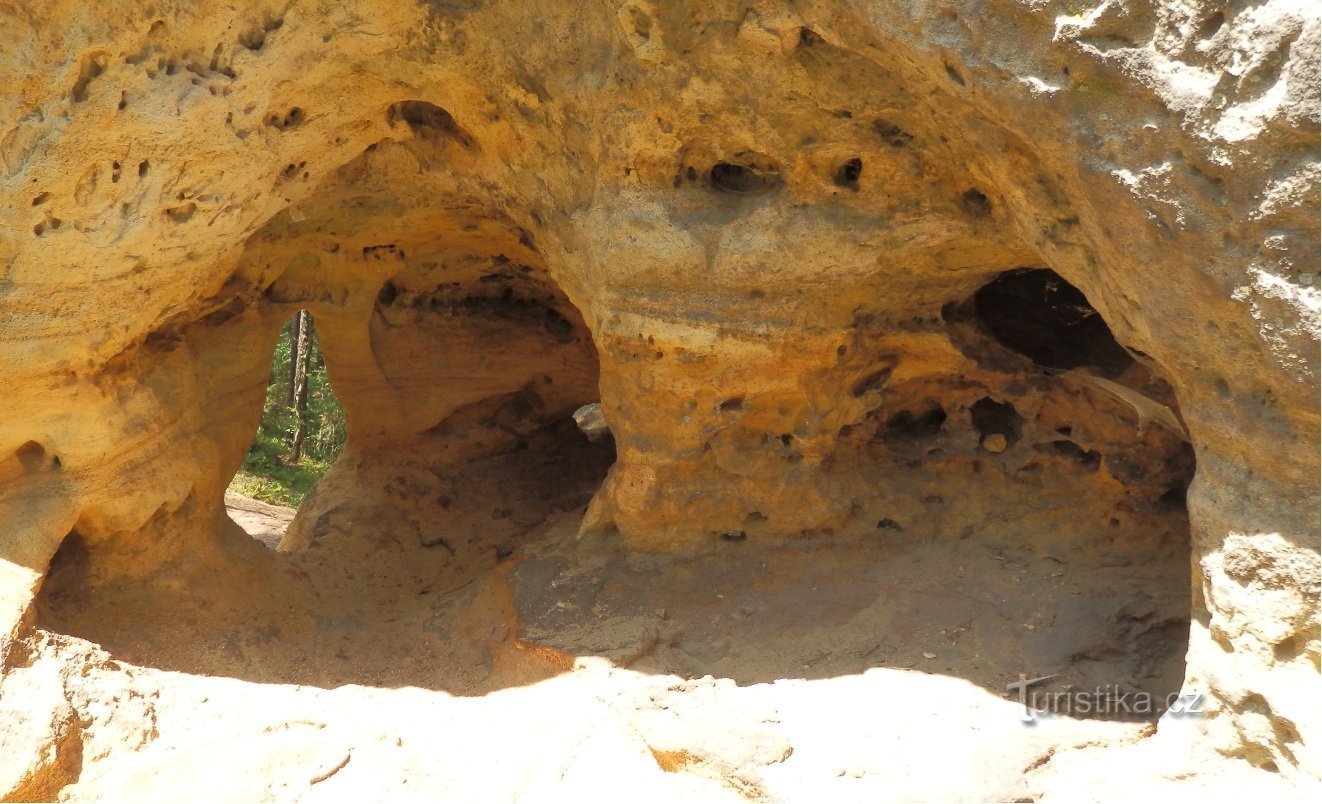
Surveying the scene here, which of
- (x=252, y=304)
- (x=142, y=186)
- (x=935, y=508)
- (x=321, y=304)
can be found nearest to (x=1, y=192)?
(x=142, y=186)

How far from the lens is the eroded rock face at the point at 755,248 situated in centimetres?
256

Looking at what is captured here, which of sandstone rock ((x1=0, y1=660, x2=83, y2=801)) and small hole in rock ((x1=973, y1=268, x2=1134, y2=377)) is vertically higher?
small hole in rock ((x1=973, y1=268, x2=1134, y2=377))

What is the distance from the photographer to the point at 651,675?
387 centimetres

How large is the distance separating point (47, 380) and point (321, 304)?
1.95 m

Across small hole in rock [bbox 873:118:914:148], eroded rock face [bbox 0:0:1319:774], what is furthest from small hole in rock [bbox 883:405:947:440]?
small hole in rock [bbox 873:118:914:148]

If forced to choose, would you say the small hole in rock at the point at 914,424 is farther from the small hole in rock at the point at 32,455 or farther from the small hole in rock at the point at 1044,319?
the small hole in rock at the point at 32,455

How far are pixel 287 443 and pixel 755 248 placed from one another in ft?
29.5

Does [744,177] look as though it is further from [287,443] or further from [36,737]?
[287,443]

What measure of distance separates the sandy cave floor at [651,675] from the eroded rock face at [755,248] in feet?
0.73

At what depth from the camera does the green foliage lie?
10250mm

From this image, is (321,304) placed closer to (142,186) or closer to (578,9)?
(142,186)

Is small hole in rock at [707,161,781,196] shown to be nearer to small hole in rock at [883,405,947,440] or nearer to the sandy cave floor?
small hole in rock at [883,405,947,440]

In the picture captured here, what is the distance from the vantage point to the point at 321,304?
18.2 feet

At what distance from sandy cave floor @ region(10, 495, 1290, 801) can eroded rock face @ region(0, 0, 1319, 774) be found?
22 cm
